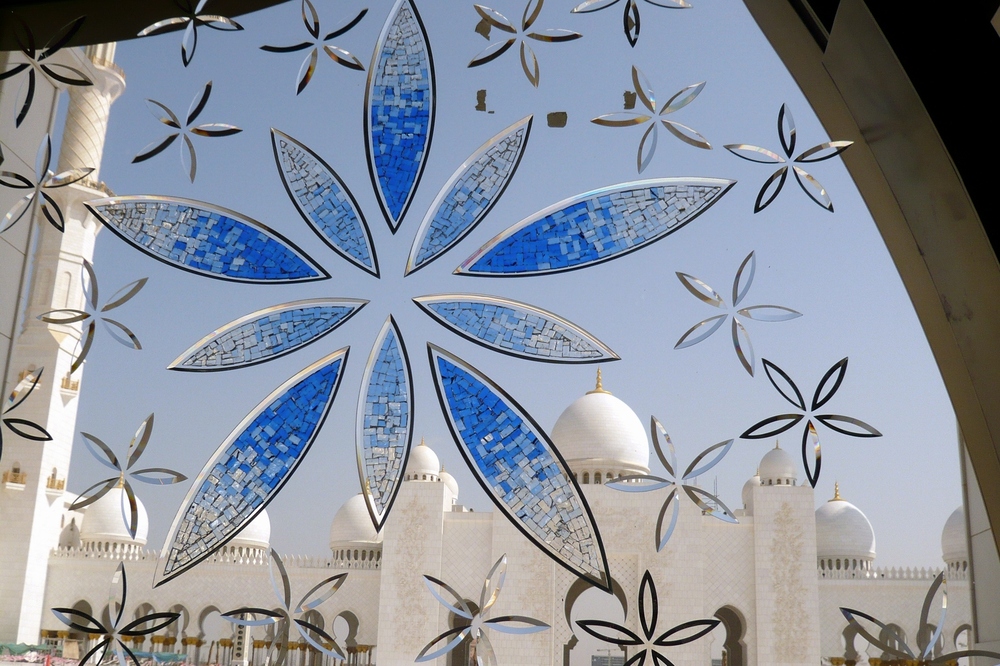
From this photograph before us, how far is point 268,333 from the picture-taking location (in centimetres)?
218

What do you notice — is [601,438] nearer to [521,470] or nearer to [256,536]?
[256,536]

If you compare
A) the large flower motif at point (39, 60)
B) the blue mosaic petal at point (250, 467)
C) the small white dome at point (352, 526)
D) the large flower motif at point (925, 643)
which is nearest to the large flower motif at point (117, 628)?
the blue mosaic petal at point (250, 467)

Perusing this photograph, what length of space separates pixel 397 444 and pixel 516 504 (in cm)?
31

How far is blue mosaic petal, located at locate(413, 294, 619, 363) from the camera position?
2096 mm

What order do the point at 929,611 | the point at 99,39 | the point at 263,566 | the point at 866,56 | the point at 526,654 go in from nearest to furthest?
the point at 866,56 < the point at 929,611 < the point at 99,39 < the point at 526,654 < the point at 263,566

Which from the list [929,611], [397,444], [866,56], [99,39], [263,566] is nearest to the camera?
[866,56]

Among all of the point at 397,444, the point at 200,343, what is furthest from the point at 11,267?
the point at 397,444

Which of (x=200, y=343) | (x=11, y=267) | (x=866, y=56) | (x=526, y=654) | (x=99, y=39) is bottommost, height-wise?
(x=526, y=654)

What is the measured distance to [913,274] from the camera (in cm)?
191

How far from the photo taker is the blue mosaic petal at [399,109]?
2189mm

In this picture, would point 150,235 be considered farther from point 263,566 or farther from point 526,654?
point 263,566

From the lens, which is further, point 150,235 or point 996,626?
point 150,235

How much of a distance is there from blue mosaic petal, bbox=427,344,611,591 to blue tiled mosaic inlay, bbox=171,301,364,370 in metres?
0.32

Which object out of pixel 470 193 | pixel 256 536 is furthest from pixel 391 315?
pixel 256 536
